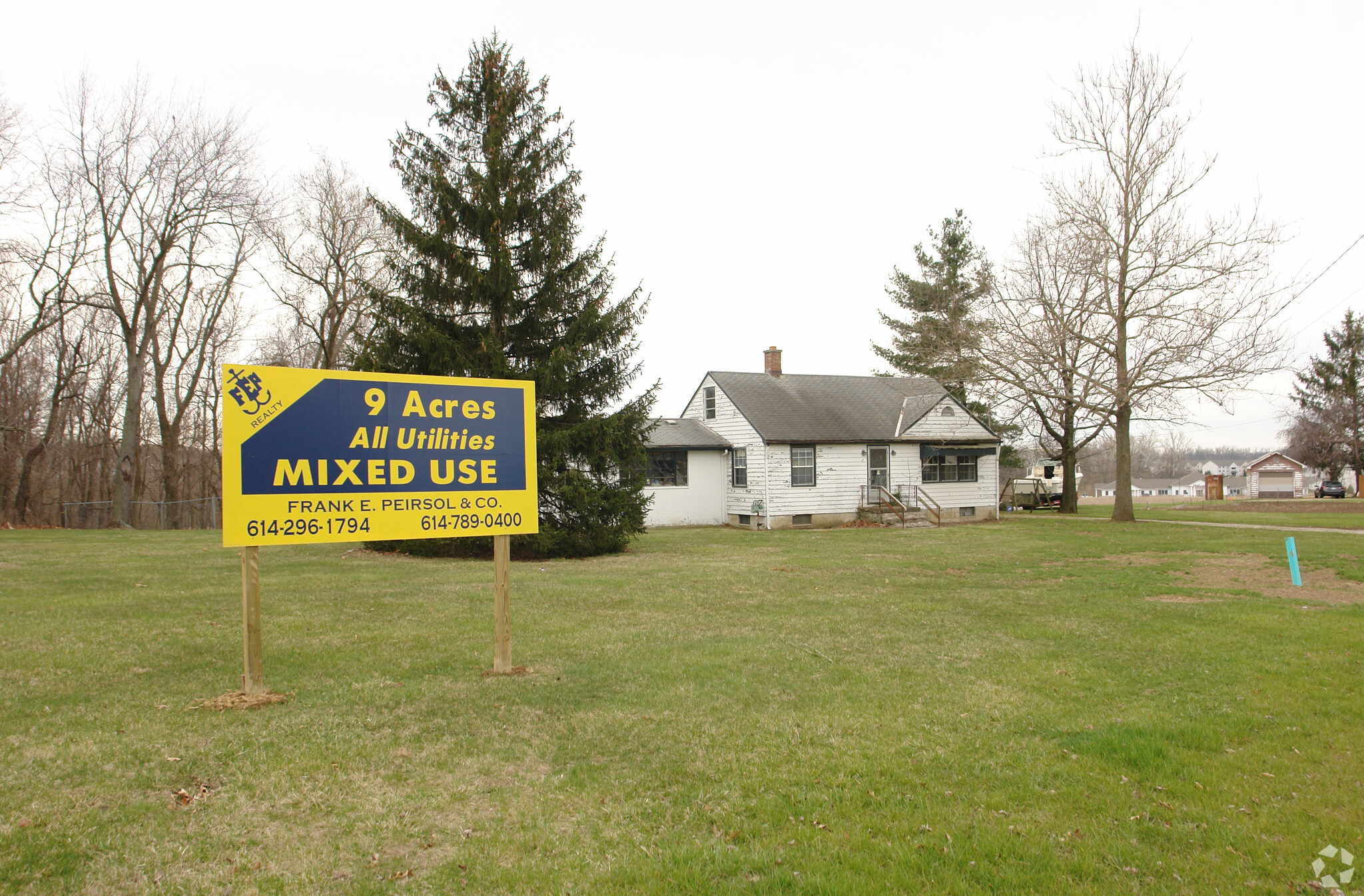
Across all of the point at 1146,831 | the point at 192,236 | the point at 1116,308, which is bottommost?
the point at 1146,831

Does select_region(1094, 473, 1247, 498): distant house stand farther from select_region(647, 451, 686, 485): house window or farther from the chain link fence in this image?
the chain link fence

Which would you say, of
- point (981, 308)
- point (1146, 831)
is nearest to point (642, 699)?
point (1146, 831)

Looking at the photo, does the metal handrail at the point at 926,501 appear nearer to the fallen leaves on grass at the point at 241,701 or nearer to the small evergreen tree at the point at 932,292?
the small evergreen tree at the point at 932,292

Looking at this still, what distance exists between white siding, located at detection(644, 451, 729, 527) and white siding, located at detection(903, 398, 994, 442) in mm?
6798

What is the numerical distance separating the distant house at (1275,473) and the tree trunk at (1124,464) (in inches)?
2449

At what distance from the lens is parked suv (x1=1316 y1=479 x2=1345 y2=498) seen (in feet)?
161

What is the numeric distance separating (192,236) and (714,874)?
1323 inches

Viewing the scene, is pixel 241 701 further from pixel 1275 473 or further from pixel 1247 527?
pixel 1275 473

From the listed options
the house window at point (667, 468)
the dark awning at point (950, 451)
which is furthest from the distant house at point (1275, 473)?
the house window at point (667, 468)

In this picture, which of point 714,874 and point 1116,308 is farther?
point 1116,308

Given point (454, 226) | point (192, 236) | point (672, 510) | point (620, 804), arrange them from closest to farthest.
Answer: point (620, 804) → point (454, 226) → point (672, 510) → point (192, 236)

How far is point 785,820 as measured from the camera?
13.3 ft

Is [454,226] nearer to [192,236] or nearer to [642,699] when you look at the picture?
[642,699]

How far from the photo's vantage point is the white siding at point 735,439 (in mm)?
26828
